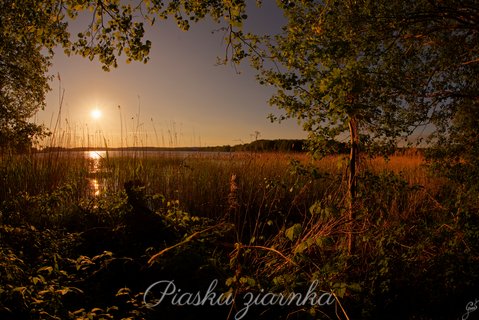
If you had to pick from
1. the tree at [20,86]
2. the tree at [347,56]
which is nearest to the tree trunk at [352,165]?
the tree at [347,56]

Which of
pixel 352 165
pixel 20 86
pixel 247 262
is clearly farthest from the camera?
pixel 20 86

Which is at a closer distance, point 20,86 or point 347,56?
point 347,56

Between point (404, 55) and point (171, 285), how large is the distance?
616 cm

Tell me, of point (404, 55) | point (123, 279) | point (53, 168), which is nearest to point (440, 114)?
point (404, 55)

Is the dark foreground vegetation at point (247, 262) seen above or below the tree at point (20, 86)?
below

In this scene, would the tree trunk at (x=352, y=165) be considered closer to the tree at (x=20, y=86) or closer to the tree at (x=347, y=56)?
the tree at (x=347, y=56)

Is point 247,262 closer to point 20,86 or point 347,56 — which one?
point 347,56

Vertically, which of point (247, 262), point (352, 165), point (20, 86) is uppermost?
point (20, 86)

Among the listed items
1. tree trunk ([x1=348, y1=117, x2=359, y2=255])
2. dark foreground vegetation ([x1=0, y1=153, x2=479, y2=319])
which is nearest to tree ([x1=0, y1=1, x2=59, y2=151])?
dark foreground vegetation ([x1=0, y1=153, x2=479, y2=319])

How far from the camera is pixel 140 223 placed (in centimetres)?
444

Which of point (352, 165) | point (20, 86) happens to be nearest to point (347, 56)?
point (352, 165)

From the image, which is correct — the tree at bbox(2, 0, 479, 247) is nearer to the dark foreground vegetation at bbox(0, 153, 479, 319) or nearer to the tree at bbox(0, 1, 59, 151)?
the dark foreground vegetation at bbox(0, 153, 479, 319)

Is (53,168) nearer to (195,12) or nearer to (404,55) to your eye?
(195,12)

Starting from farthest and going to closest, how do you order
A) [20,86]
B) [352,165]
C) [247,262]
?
[20,86]
[247,262]
[352,165]
